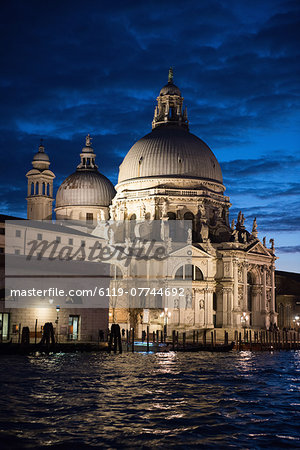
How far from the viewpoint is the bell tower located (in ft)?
261

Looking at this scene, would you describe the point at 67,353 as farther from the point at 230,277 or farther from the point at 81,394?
the point at 230,277

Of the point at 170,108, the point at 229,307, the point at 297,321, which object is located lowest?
the point at 297,321

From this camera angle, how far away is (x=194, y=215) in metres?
69.3

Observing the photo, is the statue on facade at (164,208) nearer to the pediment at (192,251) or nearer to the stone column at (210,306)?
the pediment at (192,251)

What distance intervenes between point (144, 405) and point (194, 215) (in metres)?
47.9

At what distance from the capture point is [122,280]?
66562 mm

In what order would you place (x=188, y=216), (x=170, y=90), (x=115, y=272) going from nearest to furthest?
1. (x=115, y=272)
2. (x=188, y=216)
3. (x=170, y=90)

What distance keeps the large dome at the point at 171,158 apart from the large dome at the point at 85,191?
8.66 m

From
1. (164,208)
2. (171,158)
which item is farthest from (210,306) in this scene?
(171,158)

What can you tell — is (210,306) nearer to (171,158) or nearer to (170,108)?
(171,158)

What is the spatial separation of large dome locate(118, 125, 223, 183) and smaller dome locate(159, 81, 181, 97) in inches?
166

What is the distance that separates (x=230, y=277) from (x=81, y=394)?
4308 centimetres

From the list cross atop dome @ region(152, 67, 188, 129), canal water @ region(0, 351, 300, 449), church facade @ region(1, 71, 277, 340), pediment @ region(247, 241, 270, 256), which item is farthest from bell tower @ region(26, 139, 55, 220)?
canal water @ region(0, 351, 300, 449)

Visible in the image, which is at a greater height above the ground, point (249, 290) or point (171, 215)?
point (171, 215)
